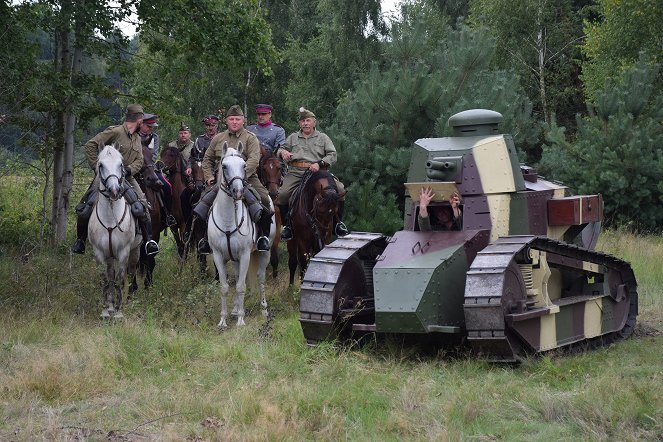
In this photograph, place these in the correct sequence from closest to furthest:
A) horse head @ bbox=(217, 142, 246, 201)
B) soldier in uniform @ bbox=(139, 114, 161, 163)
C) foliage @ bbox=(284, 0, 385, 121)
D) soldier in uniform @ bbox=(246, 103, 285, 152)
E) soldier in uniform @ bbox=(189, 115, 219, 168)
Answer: horse head @ bbox=(217, 142, 246, 201) → soldier in uniform @ bbox=(139, 114, 161, 163) → soldier in uniform @ bbox=(246, 103, 285, 152) → soldier in uniform @ bbox=(189, 115, 219, 168) → foliage @ bbox=(284, 0, 385, 121)

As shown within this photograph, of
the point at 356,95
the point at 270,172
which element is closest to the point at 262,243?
the point at 270,172

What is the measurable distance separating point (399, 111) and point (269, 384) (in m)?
10.6

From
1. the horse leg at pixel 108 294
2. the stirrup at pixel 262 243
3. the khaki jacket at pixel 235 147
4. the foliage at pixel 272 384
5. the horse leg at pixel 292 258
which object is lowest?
the foliage at pixel 272 384

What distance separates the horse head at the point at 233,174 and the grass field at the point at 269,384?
4.24 feet

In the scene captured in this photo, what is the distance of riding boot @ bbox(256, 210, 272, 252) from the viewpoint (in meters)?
13.6

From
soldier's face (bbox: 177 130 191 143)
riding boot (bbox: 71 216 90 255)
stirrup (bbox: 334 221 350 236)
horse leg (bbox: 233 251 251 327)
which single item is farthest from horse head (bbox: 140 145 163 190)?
soldier's face (bbox: 177 130 191 143)

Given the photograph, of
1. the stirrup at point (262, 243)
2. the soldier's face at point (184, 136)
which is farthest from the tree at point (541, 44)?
the stirrup at point (262, 243)

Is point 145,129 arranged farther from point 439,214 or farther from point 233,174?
point 439,214

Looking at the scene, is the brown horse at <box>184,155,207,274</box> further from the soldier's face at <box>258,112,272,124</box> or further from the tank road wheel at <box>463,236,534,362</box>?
the tank road wheel at <box>463,236,534,362</box>

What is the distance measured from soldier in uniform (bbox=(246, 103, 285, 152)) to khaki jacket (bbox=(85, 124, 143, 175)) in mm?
2546

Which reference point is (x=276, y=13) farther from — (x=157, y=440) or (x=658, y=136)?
(x=157, y=440)

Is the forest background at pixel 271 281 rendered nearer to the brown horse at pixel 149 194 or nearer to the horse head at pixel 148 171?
the brown horse at pixel 149 194

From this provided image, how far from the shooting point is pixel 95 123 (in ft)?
58.0

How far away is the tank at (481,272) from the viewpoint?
1002 centimetres
